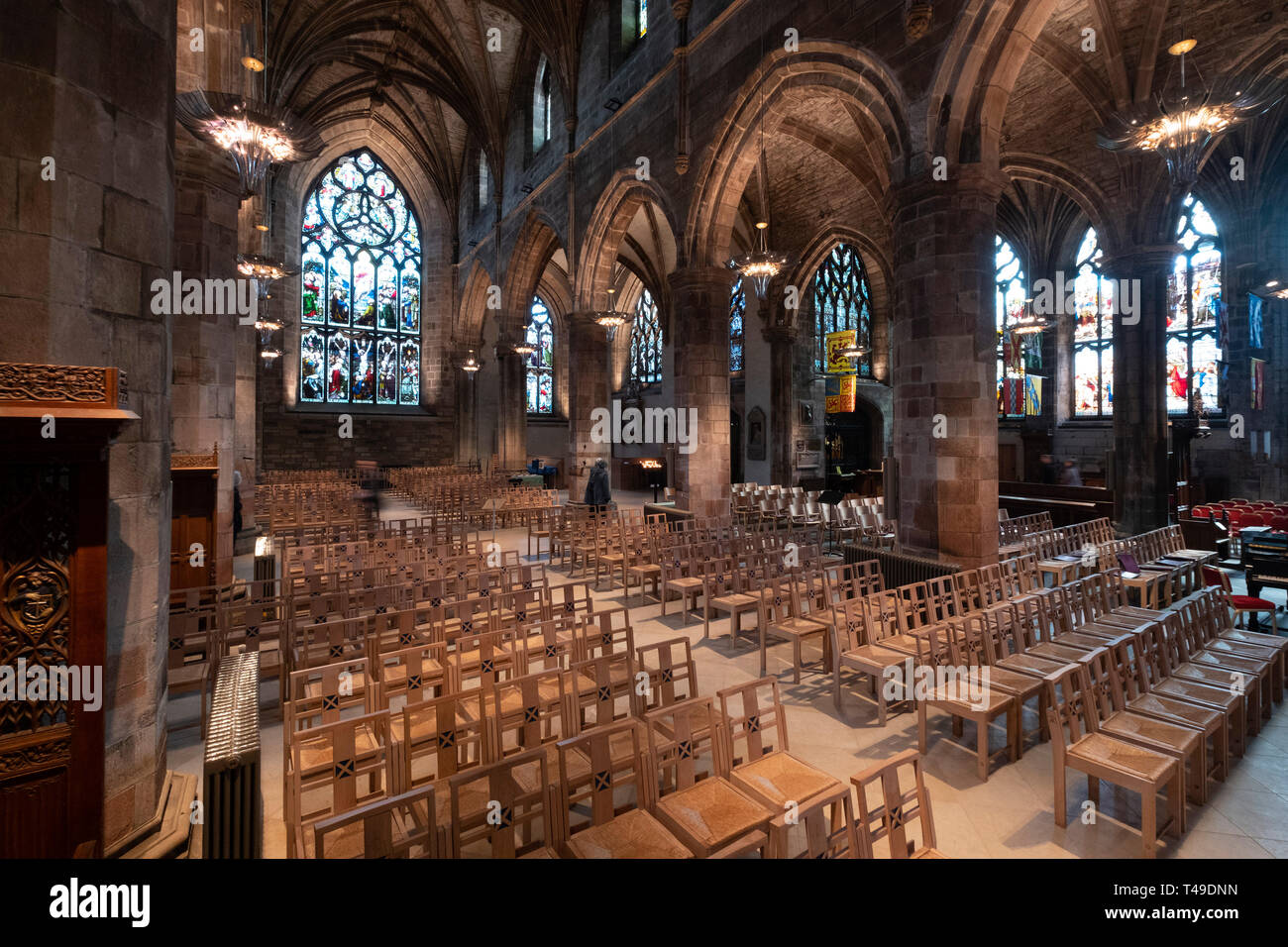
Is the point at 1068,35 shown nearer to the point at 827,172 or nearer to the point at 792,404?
the point at 827,172

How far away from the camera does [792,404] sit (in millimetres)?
19516

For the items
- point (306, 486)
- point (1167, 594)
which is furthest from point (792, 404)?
point (306, 486)

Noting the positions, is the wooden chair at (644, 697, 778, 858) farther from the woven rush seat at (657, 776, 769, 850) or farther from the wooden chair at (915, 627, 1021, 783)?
the wooden chair at (915, 627, 1021, 783)

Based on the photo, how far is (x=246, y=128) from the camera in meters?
6.09

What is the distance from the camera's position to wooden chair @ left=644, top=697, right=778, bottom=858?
217 centimetres

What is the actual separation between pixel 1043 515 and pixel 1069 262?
1250cm

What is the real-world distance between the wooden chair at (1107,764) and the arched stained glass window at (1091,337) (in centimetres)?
1932

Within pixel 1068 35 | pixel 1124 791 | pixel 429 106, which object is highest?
pixel 429 106

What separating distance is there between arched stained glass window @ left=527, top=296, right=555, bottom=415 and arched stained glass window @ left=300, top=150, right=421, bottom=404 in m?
5.39

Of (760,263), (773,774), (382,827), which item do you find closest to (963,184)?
(760,263)

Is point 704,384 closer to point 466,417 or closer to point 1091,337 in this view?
point 1091,337

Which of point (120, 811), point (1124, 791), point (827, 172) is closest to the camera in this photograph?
point (120, 811)

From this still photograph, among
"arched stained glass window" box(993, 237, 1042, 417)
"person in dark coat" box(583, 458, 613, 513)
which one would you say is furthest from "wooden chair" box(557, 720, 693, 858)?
"arched stained glass window" box(993, 237, 1042, 417)
